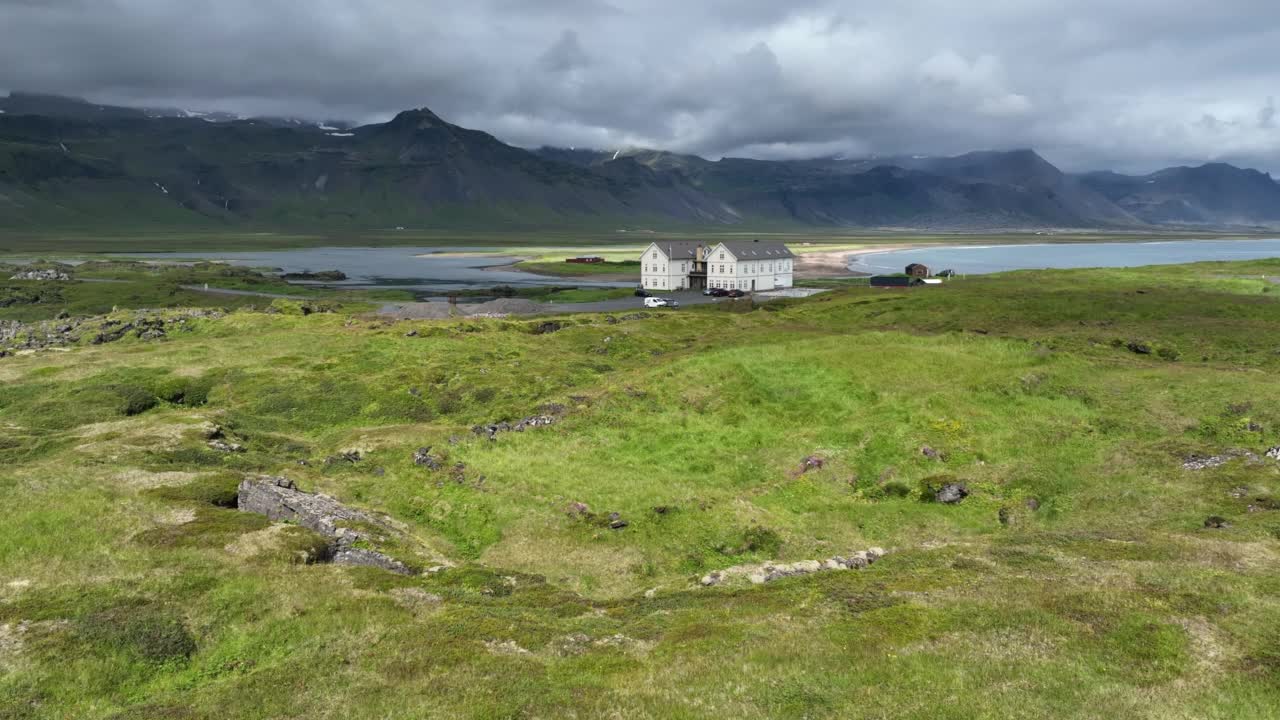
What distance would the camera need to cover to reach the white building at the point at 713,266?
541ft

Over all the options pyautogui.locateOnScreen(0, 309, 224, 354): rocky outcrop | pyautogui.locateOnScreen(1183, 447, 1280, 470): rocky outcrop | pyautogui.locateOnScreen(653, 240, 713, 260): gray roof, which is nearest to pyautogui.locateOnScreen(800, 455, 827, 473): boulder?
pyautogui.locateOnScreen(1183, 447, 1280, 470): rocky outcrop

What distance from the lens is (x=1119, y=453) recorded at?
4412 centimetres

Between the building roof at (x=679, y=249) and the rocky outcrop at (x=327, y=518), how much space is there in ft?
451

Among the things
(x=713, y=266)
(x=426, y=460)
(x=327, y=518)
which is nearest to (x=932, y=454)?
(x=426, y=460)

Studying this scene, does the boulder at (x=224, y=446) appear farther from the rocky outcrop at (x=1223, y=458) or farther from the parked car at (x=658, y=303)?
the parked car at (x=658, y=303)

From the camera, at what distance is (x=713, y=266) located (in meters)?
167

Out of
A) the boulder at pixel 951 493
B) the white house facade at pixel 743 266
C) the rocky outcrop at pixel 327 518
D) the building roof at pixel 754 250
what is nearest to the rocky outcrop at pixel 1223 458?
the boulder at pixel 951 493

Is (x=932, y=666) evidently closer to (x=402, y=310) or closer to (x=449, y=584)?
(x=449, y=584)

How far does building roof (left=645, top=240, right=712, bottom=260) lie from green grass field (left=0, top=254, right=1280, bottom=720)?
95734 millimetres

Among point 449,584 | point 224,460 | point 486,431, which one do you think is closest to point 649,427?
point 486,431

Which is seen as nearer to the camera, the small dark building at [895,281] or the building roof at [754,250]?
the building roof at [754,250]

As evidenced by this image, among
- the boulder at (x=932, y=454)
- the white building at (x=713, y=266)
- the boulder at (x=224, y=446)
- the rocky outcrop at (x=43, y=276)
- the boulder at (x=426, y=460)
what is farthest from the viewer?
the rocky outcrop at (x=43, y=276)

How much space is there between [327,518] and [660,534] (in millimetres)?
16658

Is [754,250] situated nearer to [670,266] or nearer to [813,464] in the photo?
[670,266]
